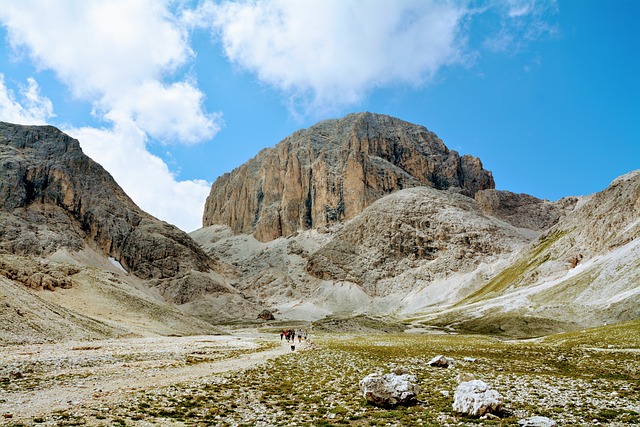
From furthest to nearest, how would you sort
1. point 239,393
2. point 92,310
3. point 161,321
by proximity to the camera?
1. point 161,321
2. point 92,310
3. point 239,393

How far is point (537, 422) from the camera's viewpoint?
48.2 ft

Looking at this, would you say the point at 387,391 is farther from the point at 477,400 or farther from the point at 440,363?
the point at 440,363

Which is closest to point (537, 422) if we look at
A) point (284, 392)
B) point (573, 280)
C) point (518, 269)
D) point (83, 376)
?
point (284, 392)

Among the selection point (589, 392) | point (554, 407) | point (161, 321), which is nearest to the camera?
point (554, 407)

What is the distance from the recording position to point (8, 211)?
604 feet

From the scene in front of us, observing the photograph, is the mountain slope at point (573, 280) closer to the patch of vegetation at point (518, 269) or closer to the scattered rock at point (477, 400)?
the patch of vegetation at point (518, 269)

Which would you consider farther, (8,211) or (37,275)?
(8,211)

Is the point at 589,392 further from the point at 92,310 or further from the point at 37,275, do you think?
the point at 37,275

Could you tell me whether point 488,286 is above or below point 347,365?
above

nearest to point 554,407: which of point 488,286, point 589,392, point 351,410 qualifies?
point 589,392

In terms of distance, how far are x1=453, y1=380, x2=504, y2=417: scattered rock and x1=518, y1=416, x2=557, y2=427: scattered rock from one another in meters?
1.48

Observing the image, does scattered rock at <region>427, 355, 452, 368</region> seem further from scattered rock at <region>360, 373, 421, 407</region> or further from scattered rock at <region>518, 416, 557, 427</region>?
scattered rock at <region>518, 416, 557, 427</region>

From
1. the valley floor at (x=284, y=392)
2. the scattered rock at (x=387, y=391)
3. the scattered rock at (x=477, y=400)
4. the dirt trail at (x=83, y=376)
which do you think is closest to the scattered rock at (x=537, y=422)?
the valley floor at (x=284, y=392)

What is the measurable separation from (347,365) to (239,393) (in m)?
13.4
